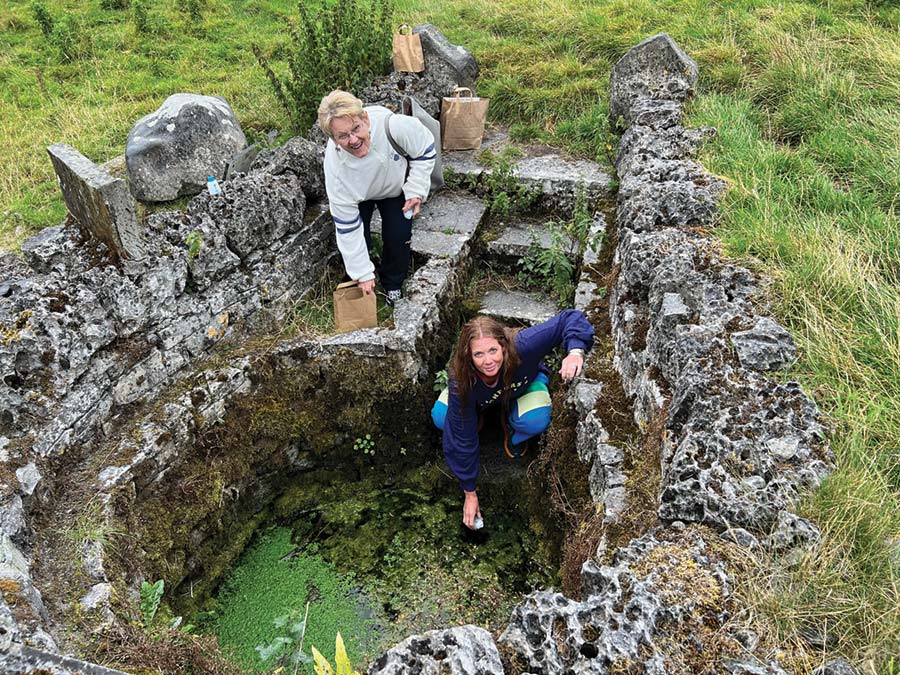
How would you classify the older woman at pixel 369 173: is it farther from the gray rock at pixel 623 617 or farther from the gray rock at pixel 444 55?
the gray rock at pixel 623 617

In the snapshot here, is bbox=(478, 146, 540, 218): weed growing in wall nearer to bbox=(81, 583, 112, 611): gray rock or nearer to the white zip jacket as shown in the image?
the white zip jacket

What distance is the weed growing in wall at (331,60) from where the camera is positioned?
6.14 meters

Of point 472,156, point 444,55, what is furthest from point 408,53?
point 472,156

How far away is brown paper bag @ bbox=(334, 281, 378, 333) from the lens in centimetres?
451

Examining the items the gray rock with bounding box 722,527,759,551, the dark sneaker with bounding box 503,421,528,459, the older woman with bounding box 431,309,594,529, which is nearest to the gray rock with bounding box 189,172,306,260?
the older woman with bounding box 431,309,594,529

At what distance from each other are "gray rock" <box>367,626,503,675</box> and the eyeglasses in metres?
3.05

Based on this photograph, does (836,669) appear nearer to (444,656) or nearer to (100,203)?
(444,656)

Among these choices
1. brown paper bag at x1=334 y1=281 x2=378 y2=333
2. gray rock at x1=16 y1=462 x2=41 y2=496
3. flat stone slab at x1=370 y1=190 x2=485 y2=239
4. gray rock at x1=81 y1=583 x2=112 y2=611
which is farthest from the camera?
flat stone slab at x1=370 y1=190 x2=485 y2=239

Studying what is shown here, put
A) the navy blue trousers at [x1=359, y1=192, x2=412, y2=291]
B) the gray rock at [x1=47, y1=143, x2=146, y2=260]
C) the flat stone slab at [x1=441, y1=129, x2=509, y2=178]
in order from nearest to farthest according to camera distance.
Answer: the gray rock at [x1=47, y1=143, x2=146, y2=260]
the navy blue trousers at [x1=359, y1=192, x2=412, y2=291]
the flat stone slab at [x1=441, y1=129, x2=509, y2=178]

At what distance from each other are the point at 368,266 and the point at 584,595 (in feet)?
9.58

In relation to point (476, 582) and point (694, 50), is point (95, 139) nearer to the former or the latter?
point (476, 582)

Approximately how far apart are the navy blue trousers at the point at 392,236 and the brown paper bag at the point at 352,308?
45 centimetres

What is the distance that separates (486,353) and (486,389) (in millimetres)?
342

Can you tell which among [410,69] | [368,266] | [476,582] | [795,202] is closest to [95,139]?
[410,69]
